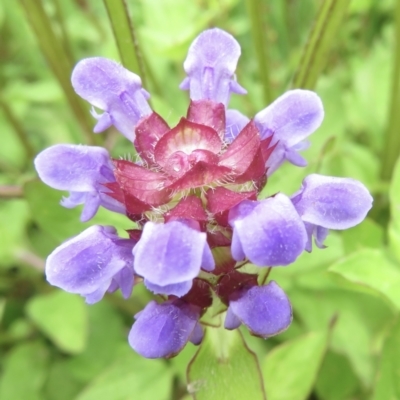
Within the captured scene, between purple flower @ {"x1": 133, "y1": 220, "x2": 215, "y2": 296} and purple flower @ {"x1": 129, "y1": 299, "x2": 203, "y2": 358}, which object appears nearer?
purple flower @ {"x1": 133, "y1": 220, "x2": 215, "y2": 296}

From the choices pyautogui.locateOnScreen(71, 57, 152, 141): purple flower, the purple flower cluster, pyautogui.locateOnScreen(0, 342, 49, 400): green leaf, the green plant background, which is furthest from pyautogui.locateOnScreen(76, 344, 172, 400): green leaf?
pyautogui.locateOnScreen(71, 57, 152, 141): purple flower

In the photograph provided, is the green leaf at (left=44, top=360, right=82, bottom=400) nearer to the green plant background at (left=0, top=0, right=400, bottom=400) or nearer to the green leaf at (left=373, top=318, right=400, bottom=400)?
the green plant background at (left=0, top=0, right=400, bottom=400)

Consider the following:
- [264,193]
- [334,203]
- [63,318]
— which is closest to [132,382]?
[63,318]

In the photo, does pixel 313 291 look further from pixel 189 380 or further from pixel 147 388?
pixel 189 380

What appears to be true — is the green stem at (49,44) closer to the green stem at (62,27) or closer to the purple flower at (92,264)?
the green stem at (62,27)

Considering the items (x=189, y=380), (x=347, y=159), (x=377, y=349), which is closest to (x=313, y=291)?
(x=377, y=349)
